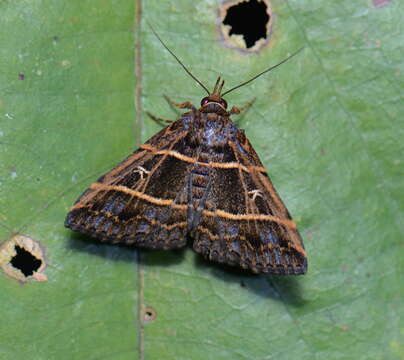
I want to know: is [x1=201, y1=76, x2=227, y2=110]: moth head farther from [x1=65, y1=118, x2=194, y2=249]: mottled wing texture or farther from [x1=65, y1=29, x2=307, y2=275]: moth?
[x1=65, y1=118, x2=194, y2=249]: mottled wing texture

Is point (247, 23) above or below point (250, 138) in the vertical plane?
above

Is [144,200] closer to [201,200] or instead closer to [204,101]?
[201,200]

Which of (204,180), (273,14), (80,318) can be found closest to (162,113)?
(204,180)

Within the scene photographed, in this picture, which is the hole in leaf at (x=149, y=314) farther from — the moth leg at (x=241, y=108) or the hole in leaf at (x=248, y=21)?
the hole in leaf at (x=248, y=21)

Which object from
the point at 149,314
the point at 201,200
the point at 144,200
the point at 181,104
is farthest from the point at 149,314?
the point at 181,104

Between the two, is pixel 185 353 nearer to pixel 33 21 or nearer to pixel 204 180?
pixel 204 180

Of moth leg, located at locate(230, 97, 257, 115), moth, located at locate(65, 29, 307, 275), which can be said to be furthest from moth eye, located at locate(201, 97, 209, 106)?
moth leg, located at locate(230, 97, 257, 115)

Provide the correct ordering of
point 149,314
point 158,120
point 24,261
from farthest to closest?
point 158,120, point 149,314, point 24,261

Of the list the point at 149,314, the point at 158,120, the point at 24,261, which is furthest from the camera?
the point at 158,120
